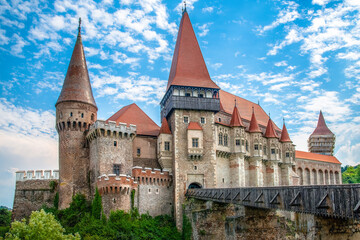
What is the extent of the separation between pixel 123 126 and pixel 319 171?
4449 centimetres

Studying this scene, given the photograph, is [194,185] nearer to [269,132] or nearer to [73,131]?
[73,131]

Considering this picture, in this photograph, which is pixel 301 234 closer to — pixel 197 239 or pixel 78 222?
pixel 197 239

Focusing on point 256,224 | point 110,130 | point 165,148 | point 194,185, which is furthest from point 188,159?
point 256,224

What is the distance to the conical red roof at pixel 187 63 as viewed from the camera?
4200cm

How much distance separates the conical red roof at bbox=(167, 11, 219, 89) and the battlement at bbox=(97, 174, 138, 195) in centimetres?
1269

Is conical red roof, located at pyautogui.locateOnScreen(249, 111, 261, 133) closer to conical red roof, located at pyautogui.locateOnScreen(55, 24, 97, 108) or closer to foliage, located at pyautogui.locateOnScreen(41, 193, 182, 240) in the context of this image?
foliage, located at pyautogui.locateOnScreen(41, 193, 182, 240)

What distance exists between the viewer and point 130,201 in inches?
1335

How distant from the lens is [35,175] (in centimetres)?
3891

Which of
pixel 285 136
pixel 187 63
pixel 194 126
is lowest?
pixel 194 126

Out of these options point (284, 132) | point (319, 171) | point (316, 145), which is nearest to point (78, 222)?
→ point (284, 132)

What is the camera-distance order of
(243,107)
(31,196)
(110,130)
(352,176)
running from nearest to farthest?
(110,130) → (31,196) → (243,107) → (352,176)

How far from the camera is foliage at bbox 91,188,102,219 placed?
108 ft

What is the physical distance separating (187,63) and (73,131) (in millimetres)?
15278

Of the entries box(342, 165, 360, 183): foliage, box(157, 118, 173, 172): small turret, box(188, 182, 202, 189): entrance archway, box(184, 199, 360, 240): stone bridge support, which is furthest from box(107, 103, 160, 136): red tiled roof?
box(342, 165, 360, 183): foliage
